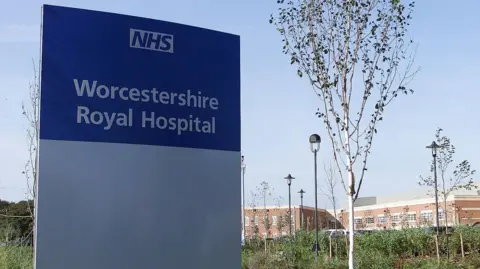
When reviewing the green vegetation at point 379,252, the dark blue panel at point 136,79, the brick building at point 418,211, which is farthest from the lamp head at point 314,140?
the brick building at point 418,211

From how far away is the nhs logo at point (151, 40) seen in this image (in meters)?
3.10

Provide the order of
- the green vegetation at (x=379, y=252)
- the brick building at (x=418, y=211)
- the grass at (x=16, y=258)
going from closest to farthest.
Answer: the grass at (x=16, y=258), the green vegetation at (x=379, y=252), the brick building at (x=418, y=211)

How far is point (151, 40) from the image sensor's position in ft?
10.3

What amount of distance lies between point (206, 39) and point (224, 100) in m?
0.35

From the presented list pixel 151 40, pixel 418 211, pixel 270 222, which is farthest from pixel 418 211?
pixel 151 40

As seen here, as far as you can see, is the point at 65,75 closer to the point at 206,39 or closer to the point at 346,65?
the point at 206,39

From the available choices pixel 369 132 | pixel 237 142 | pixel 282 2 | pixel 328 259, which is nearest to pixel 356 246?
pixel 328 259

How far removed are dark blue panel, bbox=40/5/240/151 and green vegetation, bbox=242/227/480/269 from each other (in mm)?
12706

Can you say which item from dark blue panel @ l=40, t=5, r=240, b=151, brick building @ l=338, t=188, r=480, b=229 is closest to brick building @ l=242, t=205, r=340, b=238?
brick building @ l=338, t=188, r=480, b=229

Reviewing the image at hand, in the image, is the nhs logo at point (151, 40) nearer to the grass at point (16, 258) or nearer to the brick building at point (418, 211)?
the grass at point (16, 258)

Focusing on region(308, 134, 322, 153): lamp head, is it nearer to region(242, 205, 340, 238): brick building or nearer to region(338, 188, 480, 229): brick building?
region(242, 205, 340, 238): brick building

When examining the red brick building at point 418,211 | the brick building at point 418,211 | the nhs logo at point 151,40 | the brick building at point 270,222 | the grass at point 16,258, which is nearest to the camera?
the nhs logo at point 151,40

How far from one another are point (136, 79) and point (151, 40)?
0.74 ft

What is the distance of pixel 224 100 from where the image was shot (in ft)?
10.7
